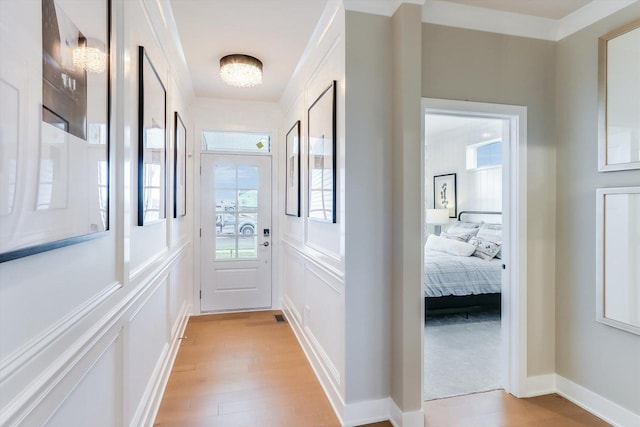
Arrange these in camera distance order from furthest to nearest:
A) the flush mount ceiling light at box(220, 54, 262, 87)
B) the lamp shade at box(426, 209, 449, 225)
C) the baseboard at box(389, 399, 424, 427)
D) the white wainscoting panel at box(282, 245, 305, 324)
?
the lamp shade at box(426, 209, 449, 225) → the white wainscoting panel at box(282, 245, 305, 324) → the flush mount ceiling light at box(220, 54, 262, 87) → the baseboard at box(389, 399, 424, 427)

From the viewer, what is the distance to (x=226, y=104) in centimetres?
407

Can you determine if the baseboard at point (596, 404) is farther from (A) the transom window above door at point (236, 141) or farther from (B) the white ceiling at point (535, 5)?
(A) the transom window above door at point (236, 141)

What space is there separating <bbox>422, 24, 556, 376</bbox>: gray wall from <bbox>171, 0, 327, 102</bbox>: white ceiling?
3.63 feet

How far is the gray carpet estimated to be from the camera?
2.50 m

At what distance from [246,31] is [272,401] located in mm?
2630

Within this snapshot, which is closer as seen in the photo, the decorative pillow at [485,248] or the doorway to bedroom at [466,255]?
the doorway to bedroom at [466,255]

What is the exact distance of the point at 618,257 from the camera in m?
1.99

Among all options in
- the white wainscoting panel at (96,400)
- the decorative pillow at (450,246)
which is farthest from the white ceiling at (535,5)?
the white wainscoting panel at (96,400)

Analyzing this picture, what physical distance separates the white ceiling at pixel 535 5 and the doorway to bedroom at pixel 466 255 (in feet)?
2.22

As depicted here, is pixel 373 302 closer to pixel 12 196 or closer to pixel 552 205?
pixel 552 205

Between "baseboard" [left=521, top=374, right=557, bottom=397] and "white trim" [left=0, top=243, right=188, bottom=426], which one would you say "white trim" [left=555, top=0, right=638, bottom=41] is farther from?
"white trim" [left=0, top=243, right=188, bottom=426]

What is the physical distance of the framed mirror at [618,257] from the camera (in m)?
1.91

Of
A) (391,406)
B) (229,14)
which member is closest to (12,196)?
(229,14)

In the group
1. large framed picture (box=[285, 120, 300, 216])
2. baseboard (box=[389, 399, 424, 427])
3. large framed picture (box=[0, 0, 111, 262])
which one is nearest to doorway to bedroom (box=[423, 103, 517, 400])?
baseboard (box=[389, 399, 424, 427])
